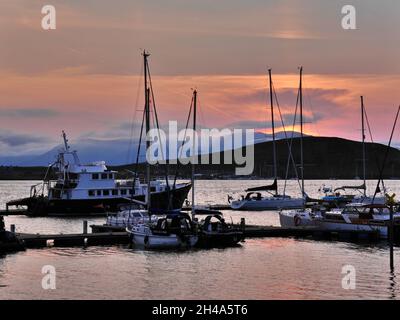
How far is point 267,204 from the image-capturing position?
96188mm

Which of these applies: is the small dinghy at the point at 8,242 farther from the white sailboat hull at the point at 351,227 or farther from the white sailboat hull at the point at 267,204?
the white sailboat hull at the point at 267,204

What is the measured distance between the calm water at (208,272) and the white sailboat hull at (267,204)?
1687 inches

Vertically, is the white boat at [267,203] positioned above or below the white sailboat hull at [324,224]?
Answer: above

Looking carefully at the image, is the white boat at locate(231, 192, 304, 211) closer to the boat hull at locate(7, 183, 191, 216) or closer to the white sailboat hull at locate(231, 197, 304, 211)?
the white sailboat hull at locate(231, 197, 304, 211)

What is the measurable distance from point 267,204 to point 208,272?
194 ft

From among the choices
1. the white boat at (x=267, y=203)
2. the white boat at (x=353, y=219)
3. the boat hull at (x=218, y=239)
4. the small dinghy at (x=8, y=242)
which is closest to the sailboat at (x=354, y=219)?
the white boat at (x=353, y=219)

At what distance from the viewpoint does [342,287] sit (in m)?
33.4

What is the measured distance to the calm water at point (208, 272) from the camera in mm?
32469

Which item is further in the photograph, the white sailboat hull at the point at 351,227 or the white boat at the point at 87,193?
the white boat at the point at 87,193

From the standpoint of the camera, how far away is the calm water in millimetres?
32469

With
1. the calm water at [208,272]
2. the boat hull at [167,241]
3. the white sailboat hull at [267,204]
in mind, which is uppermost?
the white sailboat hull at [267,204]

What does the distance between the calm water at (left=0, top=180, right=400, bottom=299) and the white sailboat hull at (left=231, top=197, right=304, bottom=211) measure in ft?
141
